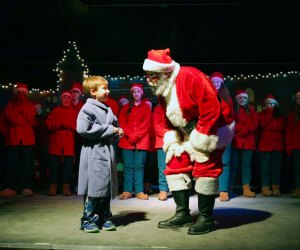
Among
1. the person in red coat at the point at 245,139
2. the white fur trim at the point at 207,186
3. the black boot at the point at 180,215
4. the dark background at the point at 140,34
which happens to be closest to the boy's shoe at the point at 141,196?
the person in red coat at the point at 245,139

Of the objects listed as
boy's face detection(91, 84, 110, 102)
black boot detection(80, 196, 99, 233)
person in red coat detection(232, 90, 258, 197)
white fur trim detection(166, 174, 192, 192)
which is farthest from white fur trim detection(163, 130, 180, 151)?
person in red coat detection(232, 90, 258, 197)

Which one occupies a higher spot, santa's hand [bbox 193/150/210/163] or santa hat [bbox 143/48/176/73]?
santa hat [bbox 143/48/176/73]

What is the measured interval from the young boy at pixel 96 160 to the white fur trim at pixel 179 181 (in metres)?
0.59

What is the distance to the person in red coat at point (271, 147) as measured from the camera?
6.63m

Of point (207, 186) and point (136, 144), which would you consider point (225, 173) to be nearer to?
point (136, 144)

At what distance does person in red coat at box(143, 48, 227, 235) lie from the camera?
397 centimetres

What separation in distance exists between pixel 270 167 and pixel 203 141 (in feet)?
10.6

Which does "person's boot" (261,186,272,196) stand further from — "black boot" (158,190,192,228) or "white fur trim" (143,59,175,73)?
"white fur trim" (143,59,175,73)

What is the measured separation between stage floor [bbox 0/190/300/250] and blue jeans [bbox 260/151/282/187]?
0.59m

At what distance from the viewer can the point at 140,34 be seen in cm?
905

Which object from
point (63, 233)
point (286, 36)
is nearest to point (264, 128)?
point (286, 36)

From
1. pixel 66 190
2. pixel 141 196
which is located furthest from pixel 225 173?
pixel 66 190

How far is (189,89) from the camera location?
4.10m

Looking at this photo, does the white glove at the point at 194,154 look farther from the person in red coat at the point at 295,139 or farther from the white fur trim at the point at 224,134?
the person in red coat at the point at 295,139
